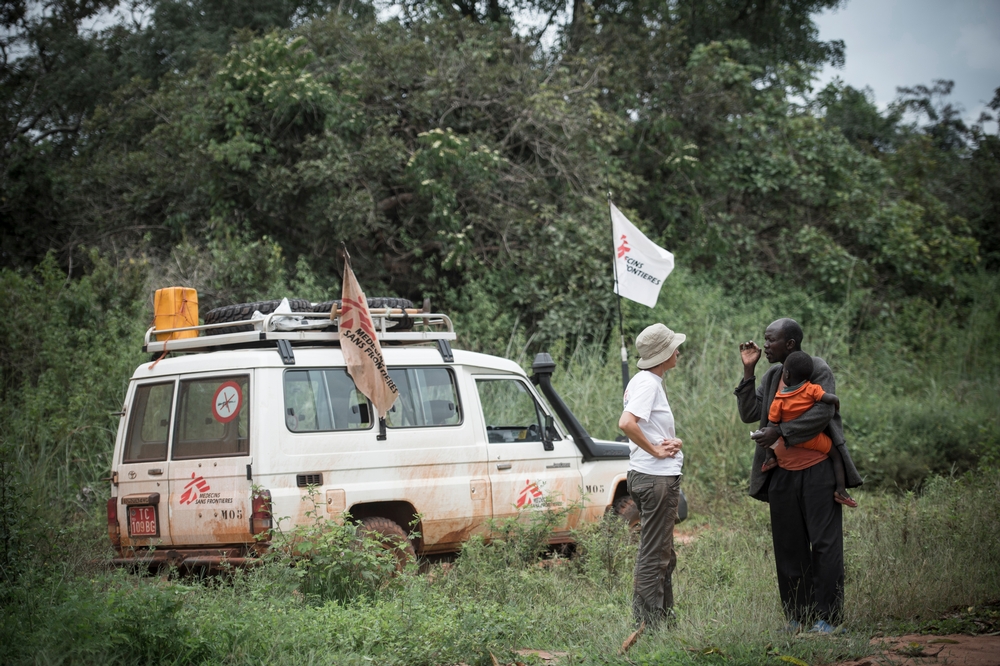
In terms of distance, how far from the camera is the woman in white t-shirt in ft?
17.6

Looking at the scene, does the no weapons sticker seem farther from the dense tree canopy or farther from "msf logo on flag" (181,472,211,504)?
the dense tree canopy

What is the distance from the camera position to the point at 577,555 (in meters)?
7.36

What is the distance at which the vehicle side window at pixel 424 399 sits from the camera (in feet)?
23.4

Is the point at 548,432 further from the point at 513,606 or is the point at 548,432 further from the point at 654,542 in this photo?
the point at 654,542

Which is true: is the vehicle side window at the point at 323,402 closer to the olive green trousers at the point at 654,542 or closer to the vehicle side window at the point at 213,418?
the vehicle side window at the point at 213,418

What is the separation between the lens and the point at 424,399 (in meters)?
7.29

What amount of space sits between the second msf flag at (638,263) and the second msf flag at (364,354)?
3171mm

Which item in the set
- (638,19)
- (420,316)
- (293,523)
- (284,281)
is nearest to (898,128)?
(638,19)

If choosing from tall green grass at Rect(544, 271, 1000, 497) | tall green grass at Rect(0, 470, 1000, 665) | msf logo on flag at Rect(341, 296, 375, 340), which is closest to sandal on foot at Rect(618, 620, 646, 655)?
tall green grass at Rect(0, 470, 1000, 665)

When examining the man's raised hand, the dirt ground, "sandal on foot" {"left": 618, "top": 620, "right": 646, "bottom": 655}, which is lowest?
the dirt ground

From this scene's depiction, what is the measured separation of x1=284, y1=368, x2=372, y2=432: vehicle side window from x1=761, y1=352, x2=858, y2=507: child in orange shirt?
313cm

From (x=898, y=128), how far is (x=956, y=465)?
16322 mm

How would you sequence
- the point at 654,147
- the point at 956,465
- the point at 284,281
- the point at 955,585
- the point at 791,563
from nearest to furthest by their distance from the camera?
the point at 791,563, the point at 955,585, the point at 956,465, the point at 284,281, the point at 654,147

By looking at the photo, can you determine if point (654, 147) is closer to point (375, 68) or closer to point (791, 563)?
point (375, 68)
